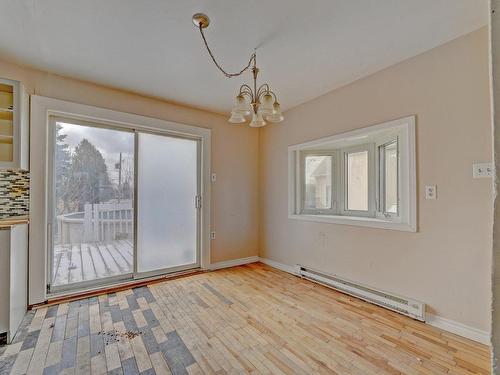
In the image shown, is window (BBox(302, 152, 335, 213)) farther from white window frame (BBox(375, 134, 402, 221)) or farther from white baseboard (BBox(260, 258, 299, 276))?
white baseboard (BBox(260, 258, 299, 276))

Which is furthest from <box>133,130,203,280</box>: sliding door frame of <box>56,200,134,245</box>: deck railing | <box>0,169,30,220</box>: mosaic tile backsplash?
<box>0,169,30,220</box>: mosaic tile backsplash

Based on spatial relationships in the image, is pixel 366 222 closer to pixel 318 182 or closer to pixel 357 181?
pixel 357 181

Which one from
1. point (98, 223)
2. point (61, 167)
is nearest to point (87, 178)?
point (61, 167)

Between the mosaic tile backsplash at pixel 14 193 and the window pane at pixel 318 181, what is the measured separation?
3.45 m

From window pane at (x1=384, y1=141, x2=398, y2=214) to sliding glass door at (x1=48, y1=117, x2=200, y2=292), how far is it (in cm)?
259

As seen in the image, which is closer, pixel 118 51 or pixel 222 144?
pixel 118 51

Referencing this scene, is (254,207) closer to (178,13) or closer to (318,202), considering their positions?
(318,202)

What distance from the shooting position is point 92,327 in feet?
7.04

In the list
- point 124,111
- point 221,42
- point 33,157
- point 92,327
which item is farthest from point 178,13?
point 92,327

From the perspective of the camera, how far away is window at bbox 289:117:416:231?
254 cm

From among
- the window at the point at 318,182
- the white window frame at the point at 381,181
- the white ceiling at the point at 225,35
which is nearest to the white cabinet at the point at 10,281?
the white ceiling at the point at 225,35

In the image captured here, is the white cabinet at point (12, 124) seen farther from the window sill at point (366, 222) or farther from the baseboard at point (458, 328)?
the baseboard at point (458, 328)

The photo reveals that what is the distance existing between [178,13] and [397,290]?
10.3ft

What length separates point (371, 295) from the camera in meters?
2.60
